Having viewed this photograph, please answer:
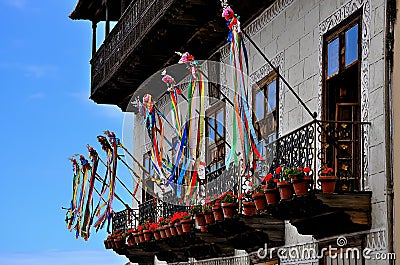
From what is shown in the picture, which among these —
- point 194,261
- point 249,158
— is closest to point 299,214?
point 249,158

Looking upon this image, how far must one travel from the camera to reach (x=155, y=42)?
22.2 m

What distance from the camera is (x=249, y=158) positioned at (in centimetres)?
1669

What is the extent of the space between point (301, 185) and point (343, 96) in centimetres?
215

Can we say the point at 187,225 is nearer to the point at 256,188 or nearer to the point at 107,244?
the point at 256,188

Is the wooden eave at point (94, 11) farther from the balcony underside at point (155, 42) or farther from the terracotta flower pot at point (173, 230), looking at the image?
the terracotta flower pot at point (173, 230)

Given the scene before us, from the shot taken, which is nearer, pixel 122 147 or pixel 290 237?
pixel 290 237

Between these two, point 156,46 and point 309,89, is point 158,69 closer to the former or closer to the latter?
point 156,46

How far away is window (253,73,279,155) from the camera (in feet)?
60.3

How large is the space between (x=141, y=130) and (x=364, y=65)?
536 inches

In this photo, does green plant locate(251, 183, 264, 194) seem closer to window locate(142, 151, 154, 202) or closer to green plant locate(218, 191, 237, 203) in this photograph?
green plant locate(218, 191, 237, 203)

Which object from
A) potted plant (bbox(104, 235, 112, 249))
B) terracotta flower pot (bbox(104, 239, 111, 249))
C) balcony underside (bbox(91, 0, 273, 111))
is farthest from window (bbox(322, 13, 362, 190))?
terracotta flower pot (bbox(104, 239, 111, 249))

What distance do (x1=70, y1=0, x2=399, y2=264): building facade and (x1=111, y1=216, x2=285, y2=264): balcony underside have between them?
0.39ft

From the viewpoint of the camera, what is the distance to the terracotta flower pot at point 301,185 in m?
14.6

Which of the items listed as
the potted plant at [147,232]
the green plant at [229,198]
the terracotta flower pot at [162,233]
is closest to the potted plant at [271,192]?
the green plant at [229,198]
